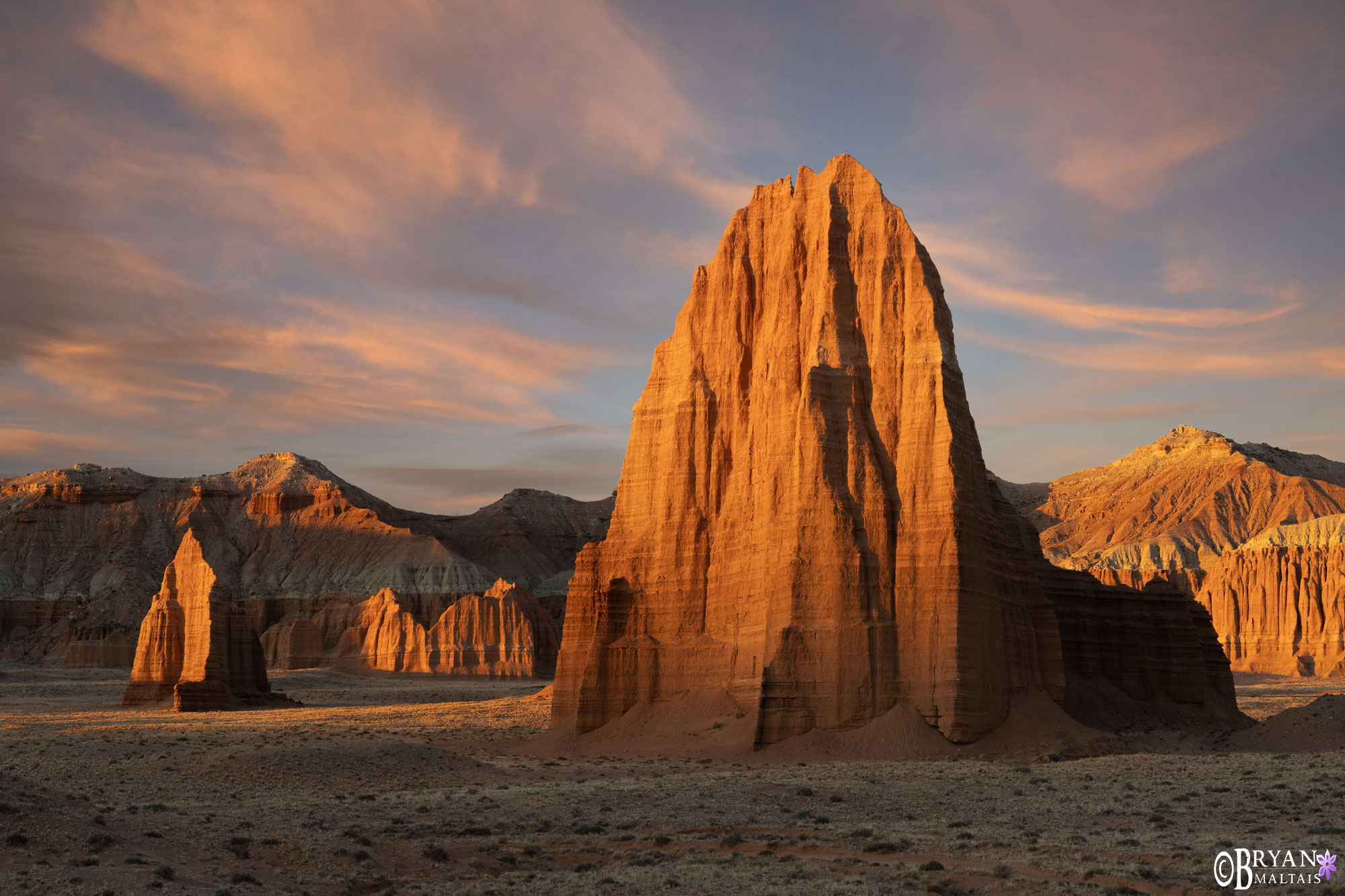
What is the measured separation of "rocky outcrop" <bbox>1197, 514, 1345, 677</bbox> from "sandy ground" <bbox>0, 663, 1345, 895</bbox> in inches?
4520

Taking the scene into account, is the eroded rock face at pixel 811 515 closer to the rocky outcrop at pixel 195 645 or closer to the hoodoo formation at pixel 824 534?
the hoodoo formation at pixel 824 534

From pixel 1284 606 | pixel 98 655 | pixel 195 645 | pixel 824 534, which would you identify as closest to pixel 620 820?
pixel 824 534

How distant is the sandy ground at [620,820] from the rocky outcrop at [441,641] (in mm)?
94258

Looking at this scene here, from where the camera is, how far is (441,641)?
466 ft

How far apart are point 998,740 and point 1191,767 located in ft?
20.0

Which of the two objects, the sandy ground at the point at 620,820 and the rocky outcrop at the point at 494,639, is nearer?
the sandy ground at the point at 620,820

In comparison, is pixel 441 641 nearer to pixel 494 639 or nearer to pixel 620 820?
pixel 494 639

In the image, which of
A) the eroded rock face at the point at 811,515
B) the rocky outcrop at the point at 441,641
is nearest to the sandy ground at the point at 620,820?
the eroded rock face at the point at 811,515

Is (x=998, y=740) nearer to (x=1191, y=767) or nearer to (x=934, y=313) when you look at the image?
(x=1191, y=767)

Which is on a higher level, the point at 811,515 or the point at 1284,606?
the point at 1284,606

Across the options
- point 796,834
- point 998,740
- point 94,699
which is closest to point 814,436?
point 998,740

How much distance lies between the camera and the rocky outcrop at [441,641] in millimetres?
139375

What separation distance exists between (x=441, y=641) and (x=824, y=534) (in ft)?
356

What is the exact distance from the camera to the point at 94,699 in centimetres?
9175
